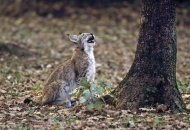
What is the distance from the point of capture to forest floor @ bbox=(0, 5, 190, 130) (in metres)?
8.27

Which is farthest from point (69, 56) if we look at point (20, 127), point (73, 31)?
point (20, 127)

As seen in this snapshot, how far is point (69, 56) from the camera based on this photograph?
16.7 m

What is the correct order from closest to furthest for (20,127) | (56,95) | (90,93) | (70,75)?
(20,127)
(90,93)
(56,95)
(70,75)

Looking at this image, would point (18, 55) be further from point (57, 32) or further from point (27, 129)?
point (27, 129)

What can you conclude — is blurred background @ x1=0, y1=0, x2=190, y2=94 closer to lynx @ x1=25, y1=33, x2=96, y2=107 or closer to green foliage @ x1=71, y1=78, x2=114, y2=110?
→ lynx @ x1=25, y1=33, x2=96, y2=107

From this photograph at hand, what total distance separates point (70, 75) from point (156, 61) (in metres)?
1.86

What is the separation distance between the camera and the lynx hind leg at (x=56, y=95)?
9.57 meters

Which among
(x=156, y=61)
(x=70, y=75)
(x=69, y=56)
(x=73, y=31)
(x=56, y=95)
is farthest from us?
(x=73, y=31)

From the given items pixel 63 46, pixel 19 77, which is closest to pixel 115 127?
pixel 19 77

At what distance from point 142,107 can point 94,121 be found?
108cm

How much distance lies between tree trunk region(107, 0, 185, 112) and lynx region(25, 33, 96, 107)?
117 cm

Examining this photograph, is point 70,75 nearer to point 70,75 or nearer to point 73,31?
point 70,75

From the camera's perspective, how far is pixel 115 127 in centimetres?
804

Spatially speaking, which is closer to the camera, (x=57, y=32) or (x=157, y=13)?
(x=157, y=13)
